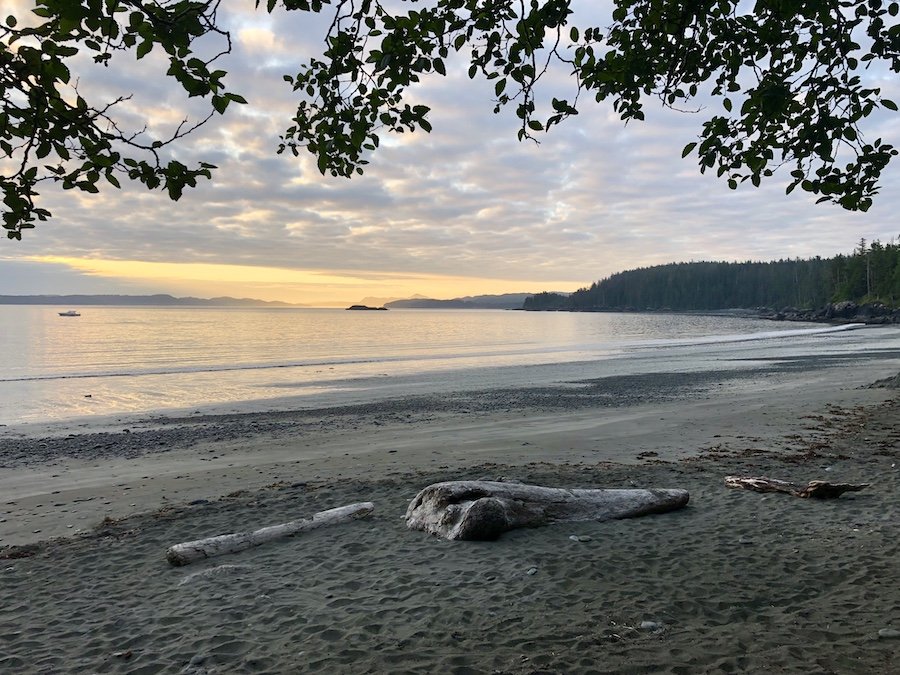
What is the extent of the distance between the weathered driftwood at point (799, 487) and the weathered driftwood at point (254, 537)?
5.18 meters

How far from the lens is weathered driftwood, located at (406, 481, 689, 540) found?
20.7 ft

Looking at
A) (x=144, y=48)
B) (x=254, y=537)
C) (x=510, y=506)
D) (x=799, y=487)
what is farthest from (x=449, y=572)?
(x=799, y=487)

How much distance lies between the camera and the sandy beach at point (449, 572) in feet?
13.5

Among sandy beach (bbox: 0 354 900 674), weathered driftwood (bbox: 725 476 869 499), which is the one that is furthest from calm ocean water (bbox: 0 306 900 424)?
weathered driftwood (bbox: 725 476 869 499)

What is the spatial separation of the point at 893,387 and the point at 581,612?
2067 cm

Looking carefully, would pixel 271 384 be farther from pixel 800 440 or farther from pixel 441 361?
pixel 800 440

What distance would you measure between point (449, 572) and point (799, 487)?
5342 mm

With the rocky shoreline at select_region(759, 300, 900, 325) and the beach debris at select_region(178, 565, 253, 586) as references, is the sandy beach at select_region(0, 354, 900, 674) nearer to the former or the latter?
the beach debris at select_region(178, 565, 253, 586)

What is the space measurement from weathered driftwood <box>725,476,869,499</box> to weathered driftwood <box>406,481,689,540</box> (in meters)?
1.35

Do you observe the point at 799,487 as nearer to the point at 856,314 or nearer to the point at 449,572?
the point at 449,572

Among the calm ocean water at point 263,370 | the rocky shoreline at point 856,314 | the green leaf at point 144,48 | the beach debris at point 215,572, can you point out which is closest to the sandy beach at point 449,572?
the beach debris at point 215,572

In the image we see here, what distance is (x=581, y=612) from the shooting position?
4.64 m

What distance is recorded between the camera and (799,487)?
25.8 ft

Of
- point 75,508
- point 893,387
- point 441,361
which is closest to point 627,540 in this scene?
point 75,508
